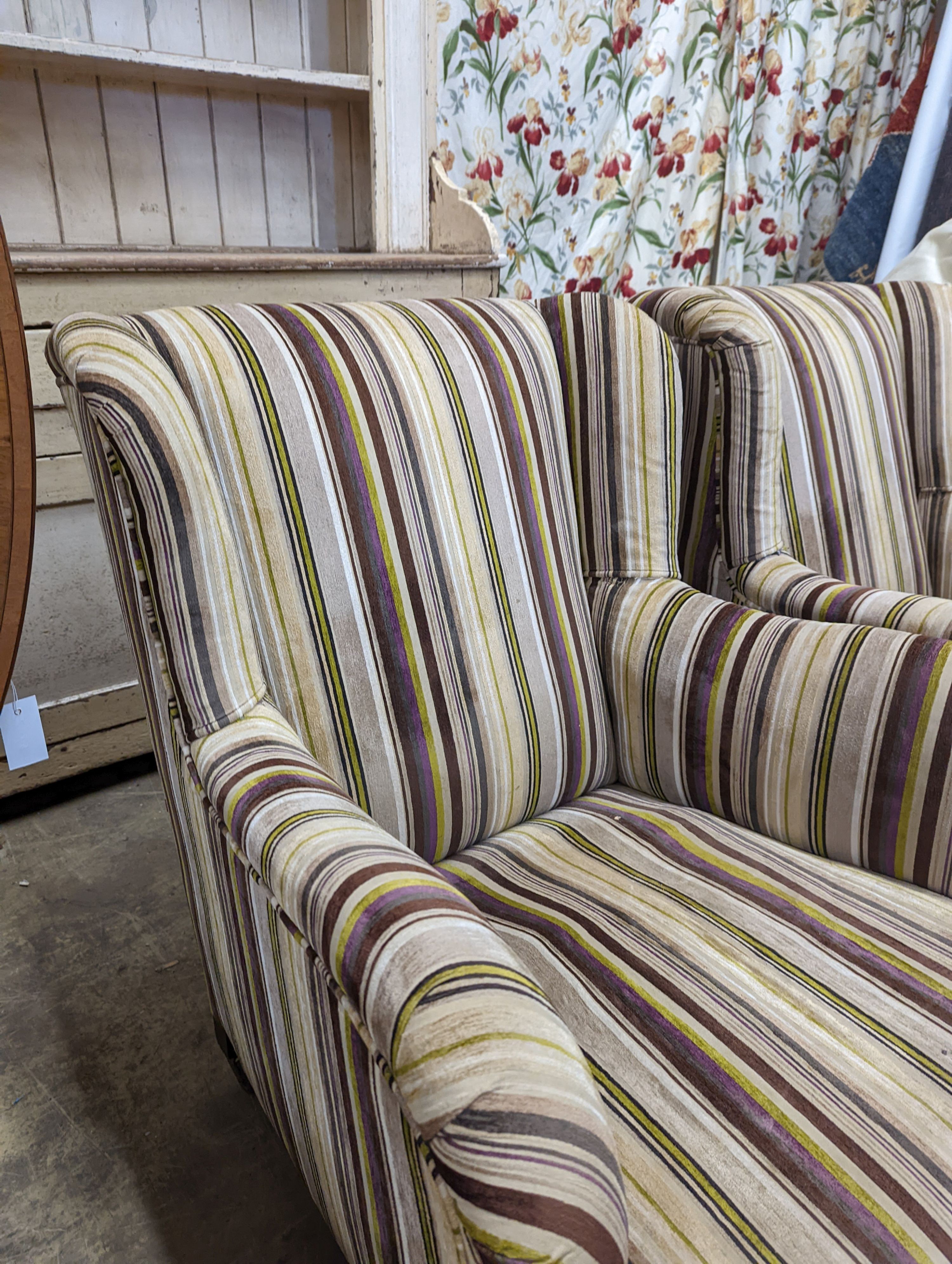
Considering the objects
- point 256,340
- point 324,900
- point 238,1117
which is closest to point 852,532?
point 256,340

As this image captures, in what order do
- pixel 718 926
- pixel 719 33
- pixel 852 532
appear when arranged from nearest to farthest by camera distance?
pixel 718 926, pixel 852 532, pixel 719 33

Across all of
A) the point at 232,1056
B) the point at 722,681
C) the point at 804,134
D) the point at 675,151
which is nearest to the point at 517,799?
the point at 722,681

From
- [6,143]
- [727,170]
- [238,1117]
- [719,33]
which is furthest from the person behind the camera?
[727,170]

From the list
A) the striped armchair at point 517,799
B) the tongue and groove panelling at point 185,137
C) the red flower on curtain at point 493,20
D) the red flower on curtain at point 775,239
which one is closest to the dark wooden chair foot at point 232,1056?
the striped armchair at point 517,799

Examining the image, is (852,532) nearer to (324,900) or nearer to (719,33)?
(324,900)

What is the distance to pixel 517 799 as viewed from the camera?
0.80 m

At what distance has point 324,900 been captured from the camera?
1.43ft

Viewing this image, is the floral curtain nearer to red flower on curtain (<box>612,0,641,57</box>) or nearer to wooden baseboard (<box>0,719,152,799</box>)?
red flower on curtain (<box>612,0,641,57</box>)

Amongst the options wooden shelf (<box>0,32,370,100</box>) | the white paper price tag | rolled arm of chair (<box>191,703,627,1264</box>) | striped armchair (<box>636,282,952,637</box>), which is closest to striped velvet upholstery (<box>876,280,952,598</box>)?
striped armchair (<box>636,282,952,637</box>)

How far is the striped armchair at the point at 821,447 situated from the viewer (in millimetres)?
924

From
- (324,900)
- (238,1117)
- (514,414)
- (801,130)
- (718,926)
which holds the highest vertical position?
(801,130)

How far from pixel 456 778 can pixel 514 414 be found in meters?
0.36

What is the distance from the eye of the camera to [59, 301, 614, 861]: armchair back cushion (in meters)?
0.67

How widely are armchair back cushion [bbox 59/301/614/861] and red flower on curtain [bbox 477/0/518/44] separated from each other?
0.97 metres
